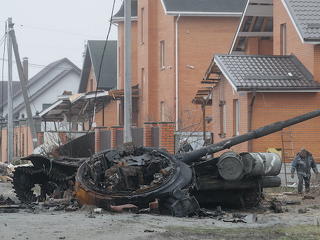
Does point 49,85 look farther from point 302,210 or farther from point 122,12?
point 302,210

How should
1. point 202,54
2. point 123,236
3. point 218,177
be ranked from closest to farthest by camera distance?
1. point 123,236
2. point 218,177
3. point 202,54

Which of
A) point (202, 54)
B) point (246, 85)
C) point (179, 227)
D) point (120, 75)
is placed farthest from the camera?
point (120, 75)

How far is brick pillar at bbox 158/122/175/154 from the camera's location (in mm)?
31031

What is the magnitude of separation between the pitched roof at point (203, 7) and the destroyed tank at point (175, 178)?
828 inches

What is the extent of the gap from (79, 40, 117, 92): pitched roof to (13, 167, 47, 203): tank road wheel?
34.1m

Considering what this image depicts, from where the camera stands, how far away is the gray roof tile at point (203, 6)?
39875mm

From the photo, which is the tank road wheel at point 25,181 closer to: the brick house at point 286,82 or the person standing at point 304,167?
the person standing at point 304,167

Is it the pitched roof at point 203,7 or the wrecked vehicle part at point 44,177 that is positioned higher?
the pitched roof at point 203,7

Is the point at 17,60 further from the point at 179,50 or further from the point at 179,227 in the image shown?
the point at 179,227

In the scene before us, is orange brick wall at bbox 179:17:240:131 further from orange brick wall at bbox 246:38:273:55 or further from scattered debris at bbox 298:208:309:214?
scattered debris at bbox 298:208:309:214

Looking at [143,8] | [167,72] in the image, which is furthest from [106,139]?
[143,8]

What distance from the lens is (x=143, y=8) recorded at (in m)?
44.1

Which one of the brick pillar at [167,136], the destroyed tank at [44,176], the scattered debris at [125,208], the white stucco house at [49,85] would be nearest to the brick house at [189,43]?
the brick pillar at [167,136]

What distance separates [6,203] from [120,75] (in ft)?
97.4
